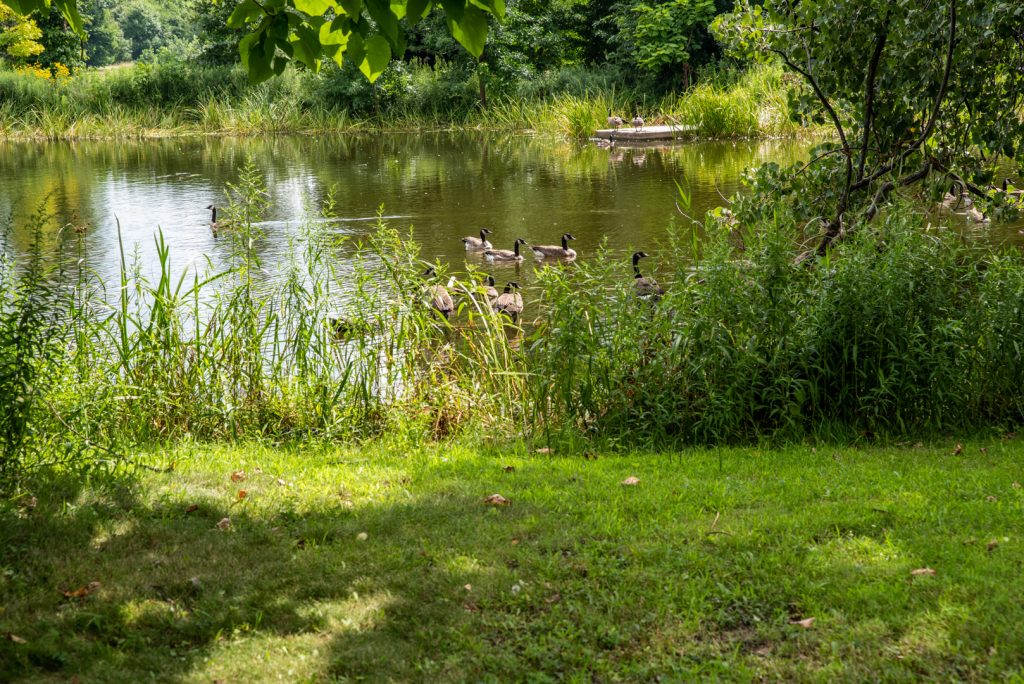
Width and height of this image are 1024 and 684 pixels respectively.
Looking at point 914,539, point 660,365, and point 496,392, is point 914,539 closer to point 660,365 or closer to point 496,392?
point 660,365

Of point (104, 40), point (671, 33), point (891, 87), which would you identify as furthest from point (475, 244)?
point (104, 40)

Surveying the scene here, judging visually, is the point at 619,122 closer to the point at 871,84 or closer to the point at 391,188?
the point at 391,188

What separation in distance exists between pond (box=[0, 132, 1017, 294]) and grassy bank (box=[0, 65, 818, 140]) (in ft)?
10.0

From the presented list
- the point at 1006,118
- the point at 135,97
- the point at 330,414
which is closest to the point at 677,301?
the point at 330,414

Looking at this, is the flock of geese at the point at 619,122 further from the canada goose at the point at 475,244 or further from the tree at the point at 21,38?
the tree at the point at 21,38

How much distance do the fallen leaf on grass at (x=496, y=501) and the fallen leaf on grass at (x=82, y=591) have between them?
1992mm

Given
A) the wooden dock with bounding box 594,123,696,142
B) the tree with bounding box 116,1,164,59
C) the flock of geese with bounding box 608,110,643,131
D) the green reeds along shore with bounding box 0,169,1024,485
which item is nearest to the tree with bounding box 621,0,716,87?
the flock of geese with bounding box 608,110,643,131

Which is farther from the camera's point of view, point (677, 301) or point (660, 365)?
point (677, 301)

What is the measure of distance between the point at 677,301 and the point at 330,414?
2693 mm

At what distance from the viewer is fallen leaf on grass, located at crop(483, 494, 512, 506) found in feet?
17.7

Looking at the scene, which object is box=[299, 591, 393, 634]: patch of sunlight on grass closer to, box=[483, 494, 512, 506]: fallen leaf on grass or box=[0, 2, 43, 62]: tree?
box=[483, 494, 512, 506]: fallen leaf on grass

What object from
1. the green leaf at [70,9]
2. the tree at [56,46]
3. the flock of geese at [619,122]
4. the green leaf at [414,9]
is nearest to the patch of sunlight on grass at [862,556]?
the green leaf at [414,9]

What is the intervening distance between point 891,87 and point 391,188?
46.8 ft

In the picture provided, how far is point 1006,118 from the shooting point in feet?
27.7
